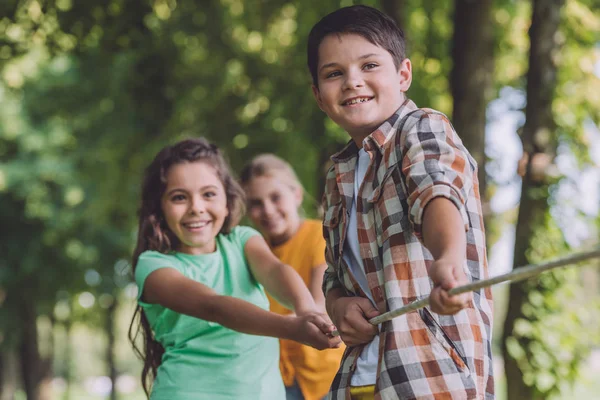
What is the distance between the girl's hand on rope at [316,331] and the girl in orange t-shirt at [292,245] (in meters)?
1.20

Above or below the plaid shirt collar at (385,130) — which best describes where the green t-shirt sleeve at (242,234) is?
below

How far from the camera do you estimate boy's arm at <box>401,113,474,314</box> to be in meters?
1.76

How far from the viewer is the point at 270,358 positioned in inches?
132

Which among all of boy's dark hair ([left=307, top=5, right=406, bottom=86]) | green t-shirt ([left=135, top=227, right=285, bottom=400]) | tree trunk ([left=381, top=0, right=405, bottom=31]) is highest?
tree trunk ([left=381, top=0, right=405, bottom=31])

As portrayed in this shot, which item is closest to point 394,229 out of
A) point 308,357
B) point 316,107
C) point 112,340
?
point 308,357

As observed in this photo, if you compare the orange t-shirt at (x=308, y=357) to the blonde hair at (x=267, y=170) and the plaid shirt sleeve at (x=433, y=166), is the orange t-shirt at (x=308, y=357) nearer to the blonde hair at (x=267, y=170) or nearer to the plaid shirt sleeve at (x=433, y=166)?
the blonde hair at (x=267, y=170)

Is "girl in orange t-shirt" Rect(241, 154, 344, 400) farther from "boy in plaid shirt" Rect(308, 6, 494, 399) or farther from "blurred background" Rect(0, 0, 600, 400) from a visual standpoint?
"boy in plaid shirt" Rect(308, 6, 494, 399)

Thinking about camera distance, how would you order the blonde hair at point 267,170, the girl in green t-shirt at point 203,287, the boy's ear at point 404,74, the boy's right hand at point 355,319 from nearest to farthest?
the boy's right hand at point 355,319 → the boy's ear at point 404,74 → the girl in green t-shirt at point 203,287 → the blonde hair at point 267,170

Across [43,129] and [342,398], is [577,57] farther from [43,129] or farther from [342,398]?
[43,129]

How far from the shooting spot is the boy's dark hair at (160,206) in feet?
11.6

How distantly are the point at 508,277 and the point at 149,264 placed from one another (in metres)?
1.97

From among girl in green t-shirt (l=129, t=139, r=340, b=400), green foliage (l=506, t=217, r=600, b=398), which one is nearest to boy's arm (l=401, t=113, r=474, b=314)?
girl in green t-shirt (l=129, t=139, r=340, b=400)

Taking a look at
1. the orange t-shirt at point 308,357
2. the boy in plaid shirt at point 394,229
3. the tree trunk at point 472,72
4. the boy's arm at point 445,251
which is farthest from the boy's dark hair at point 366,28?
the tree trunk at point 472,72

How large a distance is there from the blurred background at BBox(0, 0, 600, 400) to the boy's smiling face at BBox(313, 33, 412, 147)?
2050 mm
